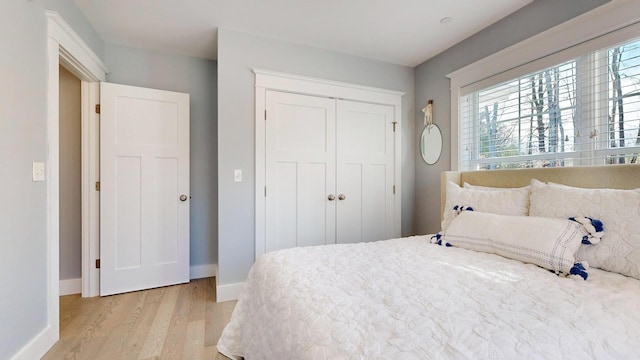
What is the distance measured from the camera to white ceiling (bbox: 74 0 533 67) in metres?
2.14

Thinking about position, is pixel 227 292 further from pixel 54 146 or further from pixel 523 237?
pixel 523 237

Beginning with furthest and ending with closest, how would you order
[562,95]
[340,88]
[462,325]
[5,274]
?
[340,88], [562,95], [5,274], [462,325]

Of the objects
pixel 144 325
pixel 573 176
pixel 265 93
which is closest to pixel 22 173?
pixel 144 325

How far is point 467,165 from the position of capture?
8.90 feet

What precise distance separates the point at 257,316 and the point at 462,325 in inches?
34.5

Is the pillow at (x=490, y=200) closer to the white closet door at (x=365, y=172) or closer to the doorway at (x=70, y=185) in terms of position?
the white closet door at (x=365, y=172)

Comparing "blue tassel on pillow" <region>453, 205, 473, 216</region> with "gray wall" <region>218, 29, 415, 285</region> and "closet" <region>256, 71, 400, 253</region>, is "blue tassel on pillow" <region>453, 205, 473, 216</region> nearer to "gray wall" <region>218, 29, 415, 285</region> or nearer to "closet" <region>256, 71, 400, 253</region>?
"closet" <region>256, 71, 400, 253</region>

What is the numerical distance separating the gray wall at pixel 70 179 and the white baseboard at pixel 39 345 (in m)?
1.04

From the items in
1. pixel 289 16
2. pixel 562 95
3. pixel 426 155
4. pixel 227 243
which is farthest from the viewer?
pixel 426 155

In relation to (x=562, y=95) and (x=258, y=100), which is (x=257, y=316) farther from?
(x=562, y=95)

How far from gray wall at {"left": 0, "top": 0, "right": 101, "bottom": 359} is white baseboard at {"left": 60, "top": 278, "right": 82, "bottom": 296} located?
3.48 feet

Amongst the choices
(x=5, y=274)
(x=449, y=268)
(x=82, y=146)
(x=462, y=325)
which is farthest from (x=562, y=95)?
(x=82, y=146)

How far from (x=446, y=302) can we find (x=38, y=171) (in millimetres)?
2361

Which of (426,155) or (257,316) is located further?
(426,155)
